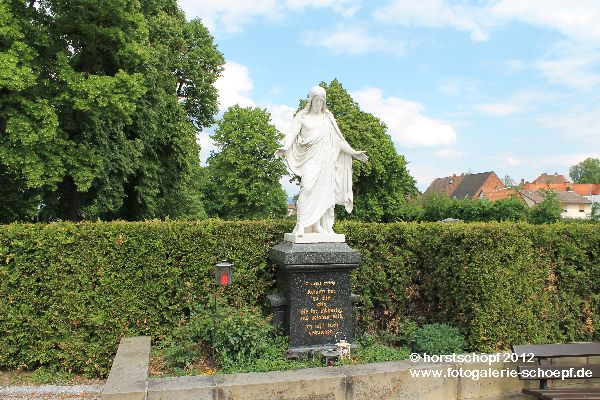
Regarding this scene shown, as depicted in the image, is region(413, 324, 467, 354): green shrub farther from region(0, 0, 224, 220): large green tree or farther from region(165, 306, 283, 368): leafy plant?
region(0, 0, 224, 220): large green tree

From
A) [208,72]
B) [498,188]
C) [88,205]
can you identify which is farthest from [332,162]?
[498,188]

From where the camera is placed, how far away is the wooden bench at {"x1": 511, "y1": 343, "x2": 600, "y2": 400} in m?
4.99

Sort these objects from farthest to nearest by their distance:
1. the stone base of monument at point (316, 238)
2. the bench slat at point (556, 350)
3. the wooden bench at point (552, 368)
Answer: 1. the stone base of monument at point (316, 238)
2. the bench slat at point (556, 350)
3. the wooden bench at point (552, 368)

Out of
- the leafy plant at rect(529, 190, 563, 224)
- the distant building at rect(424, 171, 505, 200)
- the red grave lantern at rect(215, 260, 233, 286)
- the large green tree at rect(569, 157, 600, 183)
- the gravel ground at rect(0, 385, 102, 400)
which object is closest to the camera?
the gravel ground at rect(0, 385, 102, 400)

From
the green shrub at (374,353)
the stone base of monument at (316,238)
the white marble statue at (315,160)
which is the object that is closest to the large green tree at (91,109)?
the white marble statue at (315,160)

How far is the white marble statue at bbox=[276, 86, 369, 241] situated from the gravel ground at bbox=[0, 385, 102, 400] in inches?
132

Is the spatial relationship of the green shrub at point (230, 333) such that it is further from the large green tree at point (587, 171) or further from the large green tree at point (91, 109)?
the large green tree at point (587, 171)

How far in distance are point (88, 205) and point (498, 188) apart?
56.1m

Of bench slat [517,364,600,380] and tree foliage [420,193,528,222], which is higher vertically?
tree foliage [420,193,528,222]

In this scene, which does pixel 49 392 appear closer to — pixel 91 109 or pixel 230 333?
pixel 230 333

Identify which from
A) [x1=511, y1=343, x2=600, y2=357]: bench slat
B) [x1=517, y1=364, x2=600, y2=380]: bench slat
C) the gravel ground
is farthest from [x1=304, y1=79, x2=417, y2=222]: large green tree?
the gravel ground

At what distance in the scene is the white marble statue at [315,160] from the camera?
6.37 meters

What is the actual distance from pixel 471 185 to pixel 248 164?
43749 mm

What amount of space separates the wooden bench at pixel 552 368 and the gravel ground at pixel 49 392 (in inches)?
202
